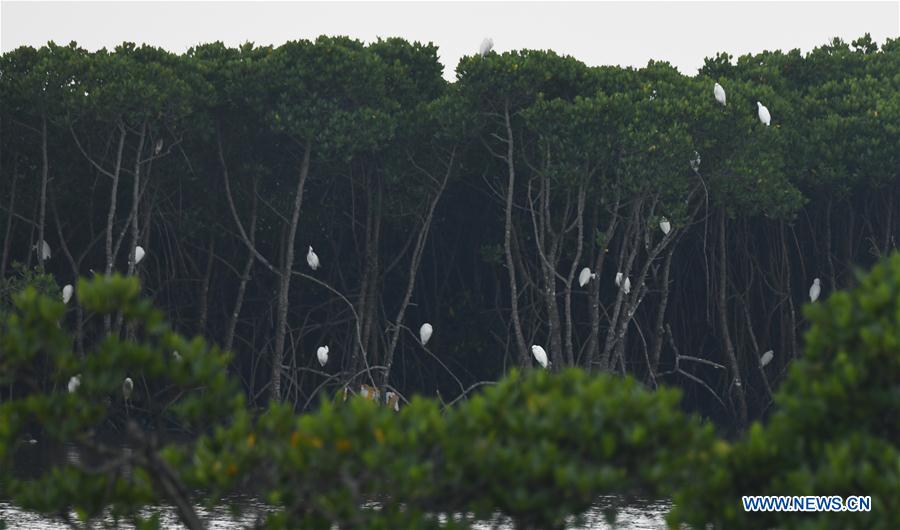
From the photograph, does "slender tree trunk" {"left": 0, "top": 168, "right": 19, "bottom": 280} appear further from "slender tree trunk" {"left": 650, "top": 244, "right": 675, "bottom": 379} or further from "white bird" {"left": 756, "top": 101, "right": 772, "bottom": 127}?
"white bird" {"left": 756, "top": 101, "right": 772, "bottom": 127}

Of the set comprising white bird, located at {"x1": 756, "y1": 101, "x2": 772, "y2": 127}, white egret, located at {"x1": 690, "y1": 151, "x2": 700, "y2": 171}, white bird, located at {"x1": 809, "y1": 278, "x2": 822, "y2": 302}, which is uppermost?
white bird, located at {"x1": 756, "y1": 101, "x2": 772, "y2": 127}

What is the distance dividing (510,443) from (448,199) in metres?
15.1

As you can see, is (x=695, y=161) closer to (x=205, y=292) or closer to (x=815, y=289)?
(x=815, y=289)

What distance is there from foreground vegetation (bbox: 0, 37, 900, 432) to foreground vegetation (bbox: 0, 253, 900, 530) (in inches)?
432

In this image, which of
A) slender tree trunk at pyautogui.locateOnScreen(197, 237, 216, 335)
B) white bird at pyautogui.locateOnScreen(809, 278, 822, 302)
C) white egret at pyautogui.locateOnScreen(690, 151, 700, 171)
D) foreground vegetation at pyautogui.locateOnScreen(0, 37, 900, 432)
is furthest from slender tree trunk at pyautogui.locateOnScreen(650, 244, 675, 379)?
A: slender tree trunk at pyautogui.locateOnScreen(197, 237, 216, 335)

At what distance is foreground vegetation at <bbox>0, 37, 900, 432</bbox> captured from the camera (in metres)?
16.8

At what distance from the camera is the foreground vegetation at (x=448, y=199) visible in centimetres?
1681

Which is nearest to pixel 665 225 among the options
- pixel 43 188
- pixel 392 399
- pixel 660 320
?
pixel 660 320

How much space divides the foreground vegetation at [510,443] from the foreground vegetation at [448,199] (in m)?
11.0

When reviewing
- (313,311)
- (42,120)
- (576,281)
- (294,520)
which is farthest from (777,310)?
(294,520)

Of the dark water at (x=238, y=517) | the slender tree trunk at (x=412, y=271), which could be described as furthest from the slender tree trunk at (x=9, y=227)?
the slender tree trunk at (x=412, y=271)

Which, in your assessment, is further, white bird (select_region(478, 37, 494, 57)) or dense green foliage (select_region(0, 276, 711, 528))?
white bird (select_region(478, 37, 494, 57))

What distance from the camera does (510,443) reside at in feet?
15.8

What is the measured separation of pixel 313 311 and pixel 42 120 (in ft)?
14.7
